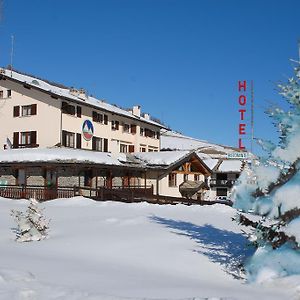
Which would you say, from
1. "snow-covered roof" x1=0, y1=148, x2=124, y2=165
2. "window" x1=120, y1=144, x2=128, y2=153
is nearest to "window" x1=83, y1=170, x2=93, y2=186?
"snow-covered roof" x1=0, y1=148, x2=124, y2=165

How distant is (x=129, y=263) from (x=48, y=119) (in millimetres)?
26604

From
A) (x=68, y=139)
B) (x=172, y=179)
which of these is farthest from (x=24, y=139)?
(x=172, y=179)

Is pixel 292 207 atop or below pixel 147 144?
below

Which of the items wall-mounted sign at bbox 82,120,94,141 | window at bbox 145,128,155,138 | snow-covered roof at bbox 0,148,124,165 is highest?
window at bbox 145,128,155,138

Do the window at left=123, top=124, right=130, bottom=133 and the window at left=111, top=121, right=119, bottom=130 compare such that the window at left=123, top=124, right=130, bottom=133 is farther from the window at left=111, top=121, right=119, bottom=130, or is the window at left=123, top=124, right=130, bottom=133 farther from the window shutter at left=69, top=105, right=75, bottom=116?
the window shutter at left=69, top=105, right=75, bottom=116

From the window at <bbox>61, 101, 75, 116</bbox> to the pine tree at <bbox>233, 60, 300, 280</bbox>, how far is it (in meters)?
27.1

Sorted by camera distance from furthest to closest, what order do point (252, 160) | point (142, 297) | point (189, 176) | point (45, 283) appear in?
point (189, 176), point (252, 160), point (45, 283), point (142, 297)

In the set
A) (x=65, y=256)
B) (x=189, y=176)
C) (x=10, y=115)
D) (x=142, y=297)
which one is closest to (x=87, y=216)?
(x=65, y=256)

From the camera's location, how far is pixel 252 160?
29.6ft

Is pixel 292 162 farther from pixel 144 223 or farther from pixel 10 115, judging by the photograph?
pixel 10 115

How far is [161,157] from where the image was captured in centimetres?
4053

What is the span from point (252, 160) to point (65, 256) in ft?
15.4

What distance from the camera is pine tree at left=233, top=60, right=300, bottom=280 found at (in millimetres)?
8016

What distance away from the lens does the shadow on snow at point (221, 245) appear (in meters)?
9.07
